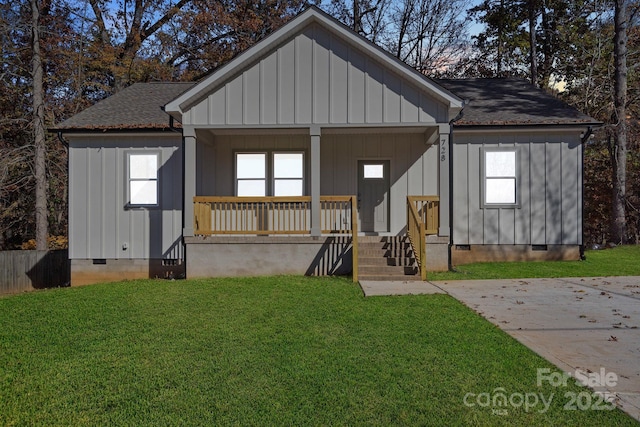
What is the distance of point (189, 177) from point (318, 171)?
302 cm

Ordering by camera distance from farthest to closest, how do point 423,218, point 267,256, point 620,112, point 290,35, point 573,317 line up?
point 620,112 < point 423,218 < point 290,35 < point 267,256 < point 573,317

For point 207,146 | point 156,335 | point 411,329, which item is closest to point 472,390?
point 411,329

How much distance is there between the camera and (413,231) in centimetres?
959

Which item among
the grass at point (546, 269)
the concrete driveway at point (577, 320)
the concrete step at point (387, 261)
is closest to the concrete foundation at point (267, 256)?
the concrete step at point (387, 261)

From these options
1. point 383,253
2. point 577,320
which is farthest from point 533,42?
point 577,320

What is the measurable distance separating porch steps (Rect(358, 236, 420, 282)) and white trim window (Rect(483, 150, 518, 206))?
3.09 meters

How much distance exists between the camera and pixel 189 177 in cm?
966

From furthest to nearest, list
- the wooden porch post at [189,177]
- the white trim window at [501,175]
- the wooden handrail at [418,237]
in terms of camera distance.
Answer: the white trim window at [501,175] → the wooden porch post at [189,177] → the wooden handrail at [418,237]

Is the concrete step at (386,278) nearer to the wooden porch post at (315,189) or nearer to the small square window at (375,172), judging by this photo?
the wooden porch post at (315,189)

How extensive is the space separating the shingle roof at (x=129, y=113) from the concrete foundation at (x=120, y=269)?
351 cm

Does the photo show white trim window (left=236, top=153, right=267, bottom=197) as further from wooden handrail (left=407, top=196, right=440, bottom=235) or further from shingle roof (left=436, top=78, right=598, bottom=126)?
shingle roof (left=436, top=78, right=598, bottom=126)

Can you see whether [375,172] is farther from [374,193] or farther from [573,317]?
[573,317]

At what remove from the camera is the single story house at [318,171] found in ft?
31.0

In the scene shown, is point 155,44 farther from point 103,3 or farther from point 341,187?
point 341,187
